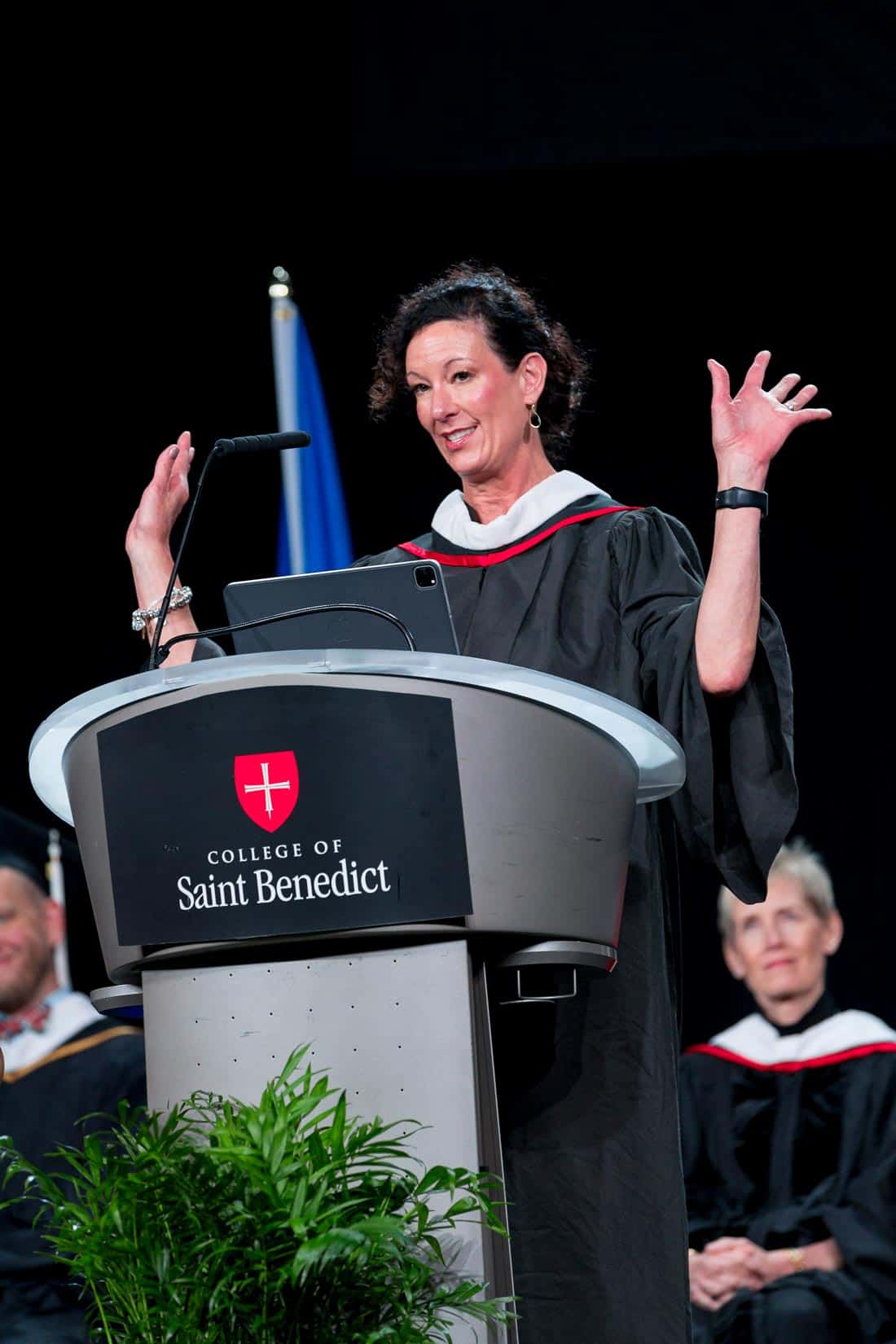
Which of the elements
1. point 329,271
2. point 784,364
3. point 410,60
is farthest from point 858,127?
point 329,271

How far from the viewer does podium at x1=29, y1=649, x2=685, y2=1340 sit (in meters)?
1.30

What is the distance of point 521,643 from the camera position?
192 cm

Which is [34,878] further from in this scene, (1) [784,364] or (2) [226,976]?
(2) [226,976]

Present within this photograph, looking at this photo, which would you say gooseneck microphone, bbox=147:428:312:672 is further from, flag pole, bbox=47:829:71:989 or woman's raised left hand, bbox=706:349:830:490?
flag pole, bbox=47:829:71:989

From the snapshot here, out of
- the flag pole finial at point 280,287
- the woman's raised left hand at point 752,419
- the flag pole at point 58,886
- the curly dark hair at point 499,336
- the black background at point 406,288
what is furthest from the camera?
the flag pole at point 58,886

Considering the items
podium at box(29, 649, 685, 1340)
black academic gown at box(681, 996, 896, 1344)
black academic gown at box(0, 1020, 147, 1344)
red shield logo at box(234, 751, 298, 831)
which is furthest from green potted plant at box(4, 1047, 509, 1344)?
black academic gown at box(681, 996, 896, 1344)

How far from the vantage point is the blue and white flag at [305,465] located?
433cm

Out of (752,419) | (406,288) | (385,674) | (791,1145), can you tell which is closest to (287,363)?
(406,288)

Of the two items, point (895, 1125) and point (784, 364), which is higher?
point (784, 364)

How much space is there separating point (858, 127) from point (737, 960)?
2.35 m

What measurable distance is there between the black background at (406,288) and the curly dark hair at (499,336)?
2.35 m

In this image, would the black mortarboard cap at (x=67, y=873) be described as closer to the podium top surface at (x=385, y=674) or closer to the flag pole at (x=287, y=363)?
the flag pole at (x=287, y=363)

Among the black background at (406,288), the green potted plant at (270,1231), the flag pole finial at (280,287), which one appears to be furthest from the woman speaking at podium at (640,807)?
the black background at (406,288)

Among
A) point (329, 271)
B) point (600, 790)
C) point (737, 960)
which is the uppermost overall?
point (329, 271)
